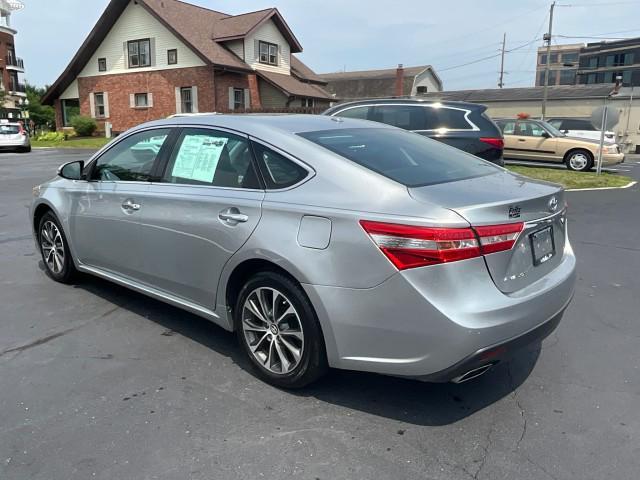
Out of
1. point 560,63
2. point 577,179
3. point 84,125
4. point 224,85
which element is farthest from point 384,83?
point 560,63

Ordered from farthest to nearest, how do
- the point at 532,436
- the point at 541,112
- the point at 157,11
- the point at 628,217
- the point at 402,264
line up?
1. the point at 541,112
2. the point at 157,11
3. the point at 628,217
4. the point at 532,436
5. the point at 402,264

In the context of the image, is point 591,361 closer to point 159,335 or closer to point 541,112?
point 159,335

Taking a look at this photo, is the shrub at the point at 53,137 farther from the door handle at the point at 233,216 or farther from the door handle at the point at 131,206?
the door handle at the point at 233,216

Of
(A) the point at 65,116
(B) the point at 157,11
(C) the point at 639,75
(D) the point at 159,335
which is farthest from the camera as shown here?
(C) the point at 639,75

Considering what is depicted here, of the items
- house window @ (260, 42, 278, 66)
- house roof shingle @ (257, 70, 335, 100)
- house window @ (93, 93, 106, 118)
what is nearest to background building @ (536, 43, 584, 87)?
house roof shingle @ (257, 70, 335, 100)

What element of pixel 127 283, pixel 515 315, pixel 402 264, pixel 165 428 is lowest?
pixel 165 428

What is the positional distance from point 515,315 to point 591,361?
1329 millimetres

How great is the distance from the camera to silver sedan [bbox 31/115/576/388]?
2631 mm

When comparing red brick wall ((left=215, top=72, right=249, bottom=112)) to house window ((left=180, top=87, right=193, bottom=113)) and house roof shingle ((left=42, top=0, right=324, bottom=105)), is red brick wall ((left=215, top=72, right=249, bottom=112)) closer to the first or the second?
house roof shingle ((left=42, top=0, right=324, bottom=105))

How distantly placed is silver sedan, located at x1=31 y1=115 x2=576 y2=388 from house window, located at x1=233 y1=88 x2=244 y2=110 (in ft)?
94.0

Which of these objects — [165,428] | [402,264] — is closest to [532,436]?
[402,264]

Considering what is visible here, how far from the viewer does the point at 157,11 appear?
1199 inches

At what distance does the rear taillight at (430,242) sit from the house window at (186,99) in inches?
1200

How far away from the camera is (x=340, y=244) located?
110 inches
